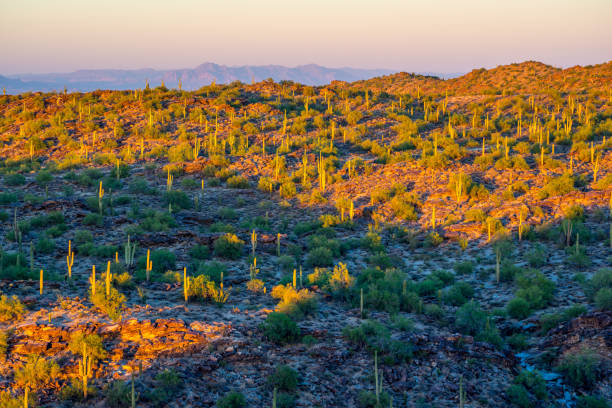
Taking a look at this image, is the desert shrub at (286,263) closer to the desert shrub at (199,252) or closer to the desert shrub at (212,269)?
the desert shrub at (212,269)

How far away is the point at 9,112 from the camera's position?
28812 millimetres

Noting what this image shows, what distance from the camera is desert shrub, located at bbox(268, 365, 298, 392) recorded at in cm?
733

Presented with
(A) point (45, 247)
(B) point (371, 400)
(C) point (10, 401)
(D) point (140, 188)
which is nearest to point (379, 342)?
(B) point (371, 400)

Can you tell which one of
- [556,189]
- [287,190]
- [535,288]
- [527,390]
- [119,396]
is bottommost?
[527,390]

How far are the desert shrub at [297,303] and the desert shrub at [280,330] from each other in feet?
1.98

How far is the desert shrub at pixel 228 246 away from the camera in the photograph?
1300cm

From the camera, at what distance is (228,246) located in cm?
1312

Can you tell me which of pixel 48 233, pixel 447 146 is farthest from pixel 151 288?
pixel 447 146

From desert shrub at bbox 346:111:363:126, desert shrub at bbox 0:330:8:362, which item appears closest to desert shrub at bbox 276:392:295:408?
desert shrub at bbox 0:330:8:362

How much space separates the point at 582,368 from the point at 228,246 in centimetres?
803

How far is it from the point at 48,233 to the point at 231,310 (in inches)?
263

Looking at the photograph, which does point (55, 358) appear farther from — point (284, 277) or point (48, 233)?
point (48, 233)

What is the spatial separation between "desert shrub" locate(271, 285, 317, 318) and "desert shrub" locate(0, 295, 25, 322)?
4.21m

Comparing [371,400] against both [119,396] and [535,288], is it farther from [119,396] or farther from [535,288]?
[535,288]
